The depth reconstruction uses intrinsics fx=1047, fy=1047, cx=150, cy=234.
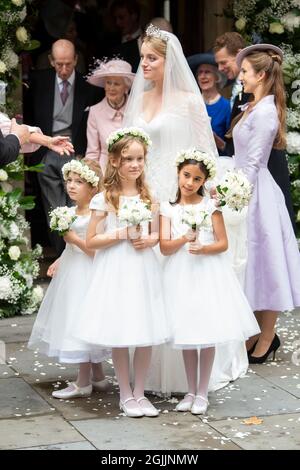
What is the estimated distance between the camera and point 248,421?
565cm

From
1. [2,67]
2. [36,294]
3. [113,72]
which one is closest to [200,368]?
[36,294]

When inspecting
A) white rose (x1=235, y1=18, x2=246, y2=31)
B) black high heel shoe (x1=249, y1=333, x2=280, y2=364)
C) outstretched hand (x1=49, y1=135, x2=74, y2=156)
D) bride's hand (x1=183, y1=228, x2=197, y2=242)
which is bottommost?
black high heel shoe (x1=249, y1=333, x2=280, y2=364)

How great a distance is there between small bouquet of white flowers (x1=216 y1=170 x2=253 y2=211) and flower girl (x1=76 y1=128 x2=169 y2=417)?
0.40 meters

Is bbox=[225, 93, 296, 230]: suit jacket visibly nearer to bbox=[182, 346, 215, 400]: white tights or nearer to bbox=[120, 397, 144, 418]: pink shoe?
bbox=[182, 346, 215, 400]: white tights

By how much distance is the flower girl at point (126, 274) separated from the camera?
561 centimetres

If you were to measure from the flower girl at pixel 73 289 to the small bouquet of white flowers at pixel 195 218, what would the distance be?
66 centimetres

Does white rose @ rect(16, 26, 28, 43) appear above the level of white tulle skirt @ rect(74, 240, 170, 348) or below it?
above

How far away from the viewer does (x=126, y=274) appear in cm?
572

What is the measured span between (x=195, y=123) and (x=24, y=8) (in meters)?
2.41

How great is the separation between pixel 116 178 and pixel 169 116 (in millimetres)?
783

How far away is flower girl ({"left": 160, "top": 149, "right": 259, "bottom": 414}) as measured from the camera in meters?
5.72

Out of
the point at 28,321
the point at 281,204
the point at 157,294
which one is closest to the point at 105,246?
the point at 157,294

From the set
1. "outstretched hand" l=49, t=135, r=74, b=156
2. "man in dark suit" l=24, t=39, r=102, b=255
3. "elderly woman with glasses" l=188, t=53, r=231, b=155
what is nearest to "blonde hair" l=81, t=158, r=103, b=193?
"outstretched hand" l=49, t=135, r=74, b=156

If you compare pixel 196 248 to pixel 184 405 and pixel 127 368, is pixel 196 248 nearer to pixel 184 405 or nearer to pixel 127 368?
pixel 127 368
